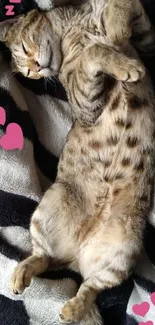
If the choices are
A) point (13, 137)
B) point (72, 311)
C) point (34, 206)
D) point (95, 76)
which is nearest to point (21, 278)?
point (72, 311)

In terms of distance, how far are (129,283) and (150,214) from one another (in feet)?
0.69

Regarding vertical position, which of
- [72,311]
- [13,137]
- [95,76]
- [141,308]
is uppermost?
[95,76]

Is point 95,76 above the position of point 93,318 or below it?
above

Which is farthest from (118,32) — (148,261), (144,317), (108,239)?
(144,317)

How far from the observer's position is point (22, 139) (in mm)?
1765

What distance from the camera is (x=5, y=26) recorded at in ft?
5.61

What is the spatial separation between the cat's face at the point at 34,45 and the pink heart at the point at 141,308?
0.71 meters

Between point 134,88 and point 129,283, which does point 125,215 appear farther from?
point 134,88

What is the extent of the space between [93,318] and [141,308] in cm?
14

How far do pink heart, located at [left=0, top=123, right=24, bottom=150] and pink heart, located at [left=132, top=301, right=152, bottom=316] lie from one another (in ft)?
1.92

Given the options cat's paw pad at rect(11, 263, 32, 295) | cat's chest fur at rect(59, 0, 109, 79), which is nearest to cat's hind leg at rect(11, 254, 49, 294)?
cat's paw pad at rect(11, 263, 32, 295)

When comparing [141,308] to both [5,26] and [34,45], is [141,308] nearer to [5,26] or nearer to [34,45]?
[34,45]

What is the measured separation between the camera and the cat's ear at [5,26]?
1.70 m

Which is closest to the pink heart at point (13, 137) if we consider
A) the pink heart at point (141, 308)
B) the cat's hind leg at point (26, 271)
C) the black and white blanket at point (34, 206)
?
the black and white blanket at point (34, 206)
